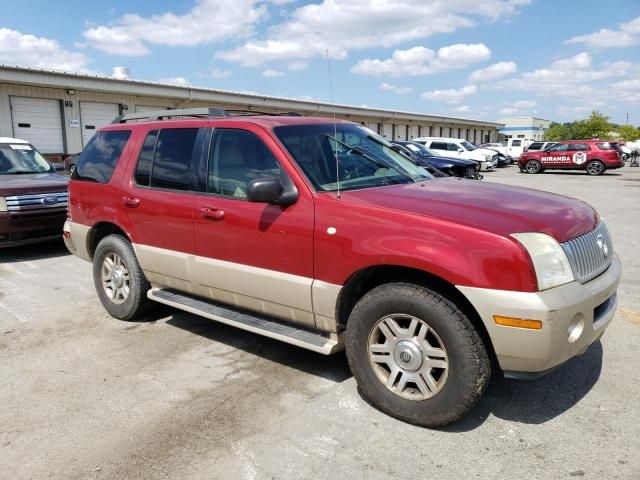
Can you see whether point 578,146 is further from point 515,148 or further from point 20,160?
point 20,160

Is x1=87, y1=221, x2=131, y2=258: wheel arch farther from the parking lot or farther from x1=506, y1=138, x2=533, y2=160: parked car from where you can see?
x1=506, y1=138, x2=533, y2=160: parked car

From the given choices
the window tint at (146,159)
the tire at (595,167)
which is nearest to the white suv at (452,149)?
the tire at (595,167)

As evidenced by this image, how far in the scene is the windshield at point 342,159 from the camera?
3.78 metres

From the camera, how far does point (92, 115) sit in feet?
73.6

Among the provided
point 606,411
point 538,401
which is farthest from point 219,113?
point 606,411

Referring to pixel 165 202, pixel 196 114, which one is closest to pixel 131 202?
pixel 165 202

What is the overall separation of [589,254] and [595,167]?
87.0 feet

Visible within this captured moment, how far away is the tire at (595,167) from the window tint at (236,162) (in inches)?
1041

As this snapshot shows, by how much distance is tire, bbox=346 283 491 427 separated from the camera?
2.95m

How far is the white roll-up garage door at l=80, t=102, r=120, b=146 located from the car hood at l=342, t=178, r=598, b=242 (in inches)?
812

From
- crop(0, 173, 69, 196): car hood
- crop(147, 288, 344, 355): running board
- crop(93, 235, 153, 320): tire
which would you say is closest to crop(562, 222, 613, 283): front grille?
crop(147, 288, 344, 355): running board

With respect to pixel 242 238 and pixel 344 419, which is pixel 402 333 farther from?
pixel 242 238

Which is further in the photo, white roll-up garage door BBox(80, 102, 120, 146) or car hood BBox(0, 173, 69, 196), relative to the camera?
white roll-up garage door BBox(80, 102, 120, 146)

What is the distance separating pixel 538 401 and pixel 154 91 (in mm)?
23400
